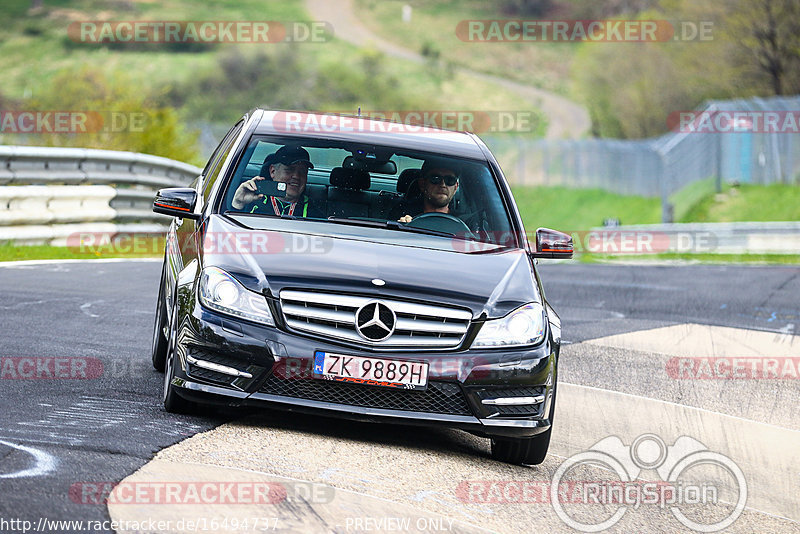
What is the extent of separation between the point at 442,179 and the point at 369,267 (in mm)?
1391

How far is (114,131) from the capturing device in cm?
2542

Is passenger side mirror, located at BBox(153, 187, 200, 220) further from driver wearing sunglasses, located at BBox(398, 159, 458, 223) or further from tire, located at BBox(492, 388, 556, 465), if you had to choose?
tire, located at BBox(492, 388, 556, 465)

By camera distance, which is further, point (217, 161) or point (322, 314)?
point (217, 161)

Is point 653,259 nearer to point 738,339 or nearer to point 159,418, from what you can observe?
point 738,339

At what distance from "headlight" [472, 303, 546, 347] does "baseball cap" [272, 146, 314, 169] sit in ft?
5.86

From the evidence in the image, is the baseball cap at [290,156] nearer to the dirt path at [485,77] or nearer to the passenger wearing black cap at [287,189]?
the passenger wearing black cap at [287,189]

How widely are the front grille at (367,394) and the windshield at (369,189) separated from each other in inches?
51.2

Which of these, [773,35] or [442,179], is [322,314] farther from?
[773,35]

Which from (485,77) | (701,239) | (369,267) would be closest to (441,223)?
(369,267)

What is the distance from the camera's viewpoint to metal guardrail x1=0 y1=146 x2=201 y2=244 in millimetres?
14938

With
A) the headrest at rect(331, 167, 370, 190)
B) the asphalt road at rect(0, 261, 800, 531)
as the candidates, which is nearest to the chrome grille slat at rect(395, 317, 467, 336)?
the asphalt road at rect(0, 261, 800, 531)

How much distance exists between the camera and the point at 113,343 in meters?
8.64

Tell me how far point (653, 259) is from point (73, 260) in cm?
1500

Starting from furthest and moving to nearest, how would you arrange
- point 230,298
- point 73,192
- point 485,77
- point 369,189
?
point 485,77 → point 73,192 → point 369,189 → point 230,298
